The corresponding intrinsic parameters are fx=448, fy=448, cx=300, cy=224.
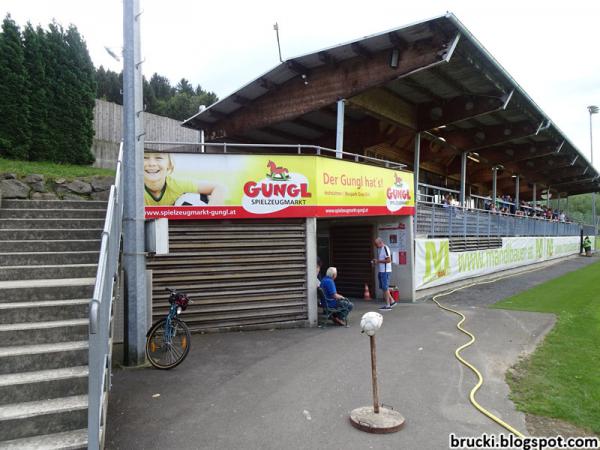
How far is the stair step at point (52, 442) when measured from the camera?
11.7ft

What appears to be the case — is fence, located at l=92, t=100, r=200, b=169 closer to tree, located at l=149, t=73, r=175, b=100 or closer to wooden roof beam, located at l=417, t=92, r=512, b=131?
wooden roof beam, located at l=417, t=92, r=512, b=131

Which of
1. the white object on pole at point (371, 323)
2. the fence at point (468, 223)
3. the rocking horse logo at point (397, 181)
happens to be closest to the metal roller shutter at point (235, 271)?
the rocking horse logo at point (397, 181)

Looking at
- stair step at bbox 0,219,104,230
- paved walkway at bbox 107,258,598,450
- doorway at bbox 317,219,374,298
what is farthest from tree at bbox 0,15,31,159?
doorway at bbox 317,219,374,298

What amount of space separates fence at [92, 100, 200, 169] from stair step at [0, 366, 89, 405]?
9563mm

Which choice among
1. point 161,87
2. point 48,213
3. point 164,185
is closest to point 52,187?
point 48,213

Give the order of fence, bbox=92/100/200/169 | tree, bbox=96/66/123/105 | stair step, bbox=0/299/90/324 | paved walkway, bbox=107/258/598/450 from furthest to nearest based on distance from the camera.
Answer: tree, bbox=96/66/123/105
fence, bbox=92/100/200/169
stair step, bbox=0/299/90/324
paved walkway, bbox=107/258/598/450

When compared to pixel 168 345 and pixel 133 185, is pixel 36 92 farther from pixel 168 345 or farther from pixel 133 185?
pixel 168 345

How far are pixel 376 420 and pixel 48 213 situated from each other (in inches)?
244

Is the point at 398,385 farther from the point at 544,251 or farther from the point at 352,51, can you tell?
the point at 544,251

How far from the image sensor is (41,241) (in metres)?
6.49

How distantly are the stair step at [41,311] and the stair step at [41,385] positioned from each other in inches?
33.3

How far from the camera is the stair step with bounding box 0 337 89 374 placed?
4.28m

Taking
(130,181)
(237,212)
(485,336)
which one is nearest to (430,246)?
(485,336)

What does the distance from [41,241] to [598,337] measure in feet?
32.1
